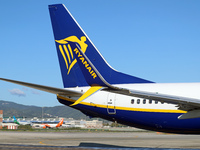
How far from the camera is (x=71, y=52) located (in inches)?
867

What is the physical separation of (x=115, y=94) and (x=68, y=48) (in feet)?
16.6

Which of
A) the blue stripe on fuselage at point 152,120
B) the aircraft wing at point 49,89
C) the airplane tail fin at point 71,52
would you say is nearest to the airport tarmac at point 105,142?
the aircraft wing at point 49,89

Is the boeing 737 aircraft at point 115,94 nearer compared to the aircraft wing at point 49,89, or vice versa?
the aircraft wing at point 49,89

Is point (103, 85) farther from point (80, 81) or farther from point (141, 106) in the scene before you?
point (80, 81)

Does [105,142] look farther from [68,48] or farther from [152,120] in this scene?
[68,48]

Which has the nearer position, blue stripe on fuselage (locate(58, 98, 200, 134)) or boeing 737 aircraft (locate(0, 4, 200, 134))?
boeing 737 aircraft (locate(0, 4, 200, 134))

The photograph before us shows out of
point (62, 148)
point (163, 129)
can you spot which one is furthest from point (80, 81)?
point (62, 148)

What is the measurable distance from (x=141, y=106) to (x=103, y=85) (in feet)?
22.3

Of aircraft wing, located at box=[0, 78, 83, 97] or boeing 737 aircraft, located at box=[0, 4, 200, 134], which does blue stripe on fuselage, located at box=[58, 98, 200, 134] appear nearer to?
boeing 737 aircraft, located at box=[0, 4, 200, 134]

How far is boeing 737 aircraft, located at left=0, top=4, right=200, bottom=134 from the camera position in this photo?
59.4 feet

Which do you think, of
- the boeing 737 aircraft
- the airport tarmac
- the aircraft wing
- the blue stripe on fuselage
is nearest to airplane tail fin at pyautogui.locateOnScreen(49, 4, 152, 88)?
the boeing 737 aircraft

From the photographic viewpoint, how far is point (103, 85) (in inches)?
510

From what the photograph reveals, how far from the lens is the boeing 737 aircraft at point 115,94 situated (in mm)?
18109

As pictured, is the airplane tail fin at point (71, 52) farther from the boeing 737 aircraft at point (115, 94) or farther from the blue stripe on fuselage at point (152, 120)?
the blue stripe on fuselage at point (152, 120)
